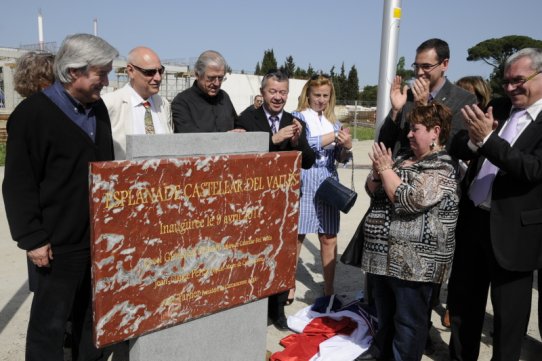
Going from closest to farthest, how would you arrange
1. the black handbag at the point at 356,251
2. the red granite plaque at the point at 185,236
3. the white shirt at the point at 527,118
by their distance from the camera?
the red granite plaque at the point at 185,236, the white shirt at the point at 527,118, the black handbag at the point at 356,251

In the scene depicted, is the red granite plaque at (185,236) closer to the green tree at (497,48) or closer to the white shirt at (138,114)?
the white shirt at (138,114)

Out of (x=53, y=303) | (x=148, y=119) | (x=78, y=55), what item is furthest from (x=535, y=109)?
(x=53, y=303)

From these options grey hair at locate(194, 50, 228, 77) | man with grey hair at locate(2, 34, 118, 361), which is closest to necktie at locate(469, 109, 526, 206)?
grey hair at locate(194, 50, 228, 77)

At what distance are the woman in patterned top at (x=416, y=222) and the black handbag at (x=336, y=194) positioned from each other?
2.22 feet

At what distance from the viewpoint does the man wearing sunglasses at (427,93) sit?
308 centimetres

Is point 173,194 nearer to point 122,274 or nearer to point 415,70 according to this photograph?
point 122,274

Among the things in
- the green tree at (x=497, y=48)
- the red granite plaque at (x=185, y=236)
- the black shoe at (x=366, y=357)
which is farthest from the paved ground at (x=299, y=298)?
the green tree at (x=497, y=48)

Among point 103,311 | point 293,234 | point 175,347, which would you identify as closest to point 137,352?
point 175,347

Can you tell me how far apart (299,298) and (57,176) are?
2.68 meters

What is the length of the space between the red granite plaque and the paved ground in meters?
1.14

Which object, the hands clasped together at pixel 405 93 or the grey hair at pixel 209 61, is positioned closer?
the hands clasped together at pixel 405 93

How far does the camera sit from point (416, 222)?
8.95ft

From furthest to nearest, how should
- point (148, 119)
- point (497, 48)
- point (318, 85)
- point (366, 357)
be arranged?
point (497, 48)
point (318, 85)
point (366, 357)
point (148, 119)

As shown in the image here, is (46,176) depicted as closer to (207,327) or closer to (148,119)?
(148,119)
